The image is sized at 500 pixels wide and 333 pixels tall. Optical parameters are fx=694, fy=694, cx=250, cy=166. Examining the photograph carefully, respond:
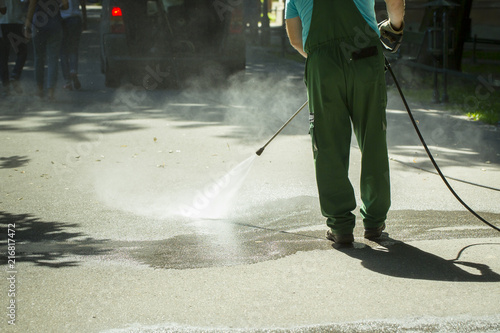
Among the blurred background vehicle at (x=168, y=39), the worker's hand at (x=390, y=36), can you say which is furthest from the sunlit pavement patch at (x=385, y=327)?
the blurred background vehicle at (x=168, y=39)

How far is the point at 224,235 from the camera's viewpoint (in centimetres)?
486

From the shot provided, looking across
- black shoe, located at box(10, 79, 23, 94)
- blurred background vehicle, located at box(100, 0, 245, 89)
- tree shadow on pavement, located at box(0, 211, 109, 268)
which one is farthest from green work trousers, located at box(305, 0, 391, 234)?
black shoe, located at box(10, 79, 23, 94)

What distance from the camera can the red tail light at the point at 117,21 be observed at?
39.5 feet

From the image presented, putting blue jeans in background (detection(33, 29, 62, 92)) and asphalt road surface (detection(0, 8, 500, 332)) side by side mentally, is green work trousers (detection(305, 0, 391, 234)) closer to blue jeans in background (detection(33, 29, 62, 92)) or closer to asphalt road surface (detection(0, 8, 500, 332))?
asphalt road surface (detection(0, 8, 500, 332))

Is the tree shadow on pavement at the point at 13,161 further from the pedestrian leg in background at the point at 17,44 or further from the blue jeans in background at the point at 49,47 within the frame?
the pedestrian leg in background at the point at 17,44

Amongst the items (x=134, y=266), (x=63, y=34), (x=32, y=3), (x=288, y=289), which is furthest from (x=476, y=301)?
(x=63, y=34)

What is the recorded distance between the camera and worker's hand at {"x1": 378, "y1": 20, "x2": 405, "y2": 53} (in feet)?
15.1

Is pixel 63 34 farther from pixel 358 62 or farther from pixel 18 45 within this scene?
pixel 358 62

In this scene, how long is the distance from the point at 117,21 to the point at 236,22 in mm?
2158

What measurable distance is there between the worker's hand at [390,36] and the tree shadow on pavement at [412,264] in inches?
51.7

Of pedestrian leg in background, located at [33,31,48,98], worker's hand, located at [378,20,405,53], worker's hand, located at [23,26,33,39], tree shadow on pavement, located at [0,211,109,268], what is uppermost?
worker's hand, located at [378,20,405,53]

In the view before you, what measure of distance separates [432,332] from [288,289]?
0.86m

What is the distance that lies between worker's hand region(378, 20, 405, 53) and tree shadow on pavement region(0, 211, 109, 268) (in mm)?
2331

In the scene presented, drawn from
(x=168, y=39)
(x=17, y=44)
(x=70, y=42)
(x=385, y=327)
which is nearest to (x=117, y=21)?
(x=70, y=42)
